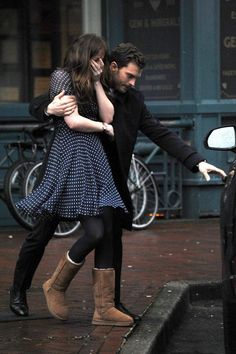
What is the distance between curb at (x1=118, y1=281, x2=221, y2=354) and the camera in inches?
220

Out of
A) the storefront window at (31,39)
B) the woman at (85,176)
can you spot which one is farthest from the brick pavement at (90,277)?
the storefront window at (31,39)

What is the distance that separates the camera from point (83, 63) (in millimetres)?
5934

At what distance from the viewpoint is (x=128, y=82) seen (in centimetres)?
609

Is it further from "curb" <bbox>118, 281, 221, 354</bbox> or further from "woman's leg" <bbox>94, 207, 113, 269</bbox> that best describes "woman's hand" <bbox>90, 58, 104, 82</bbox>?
"curb" <bbox>118, 281, 221, 354</bbox>

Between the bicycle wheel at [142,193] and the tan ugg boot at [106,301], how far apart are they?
461cm

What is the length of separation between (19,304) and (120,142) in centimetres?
122

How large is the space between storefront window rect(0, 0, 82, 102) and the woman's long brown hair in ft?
18.8

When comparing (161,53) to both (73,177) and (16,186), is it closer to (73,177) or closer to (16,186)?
(16,186)

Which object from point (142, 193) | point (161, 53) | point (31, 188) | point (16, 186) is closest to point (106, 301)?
point (31, 188)

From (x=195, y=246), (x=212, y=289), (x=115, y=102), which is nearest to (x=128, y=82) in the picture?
(x=115, y=102)

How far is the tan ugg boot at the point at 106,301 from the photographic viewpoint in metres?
6.03

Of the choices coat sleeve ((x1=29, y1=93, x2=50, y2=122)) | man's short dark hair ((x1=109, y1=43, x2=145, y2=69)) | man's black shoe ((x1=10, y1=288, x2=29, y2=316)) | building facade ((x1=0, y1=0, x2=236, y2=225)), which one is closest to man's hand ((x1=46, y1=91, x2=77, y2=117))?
coat sleeve ((x1=29, y1=93, x2=50, y2=122))

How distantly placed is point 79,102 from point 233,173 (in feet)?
3.91

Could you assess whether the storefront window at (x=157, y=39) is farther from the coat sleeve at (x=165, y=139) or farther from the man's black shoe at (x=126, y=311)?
the man's black shoe at (x=126, y=311)
